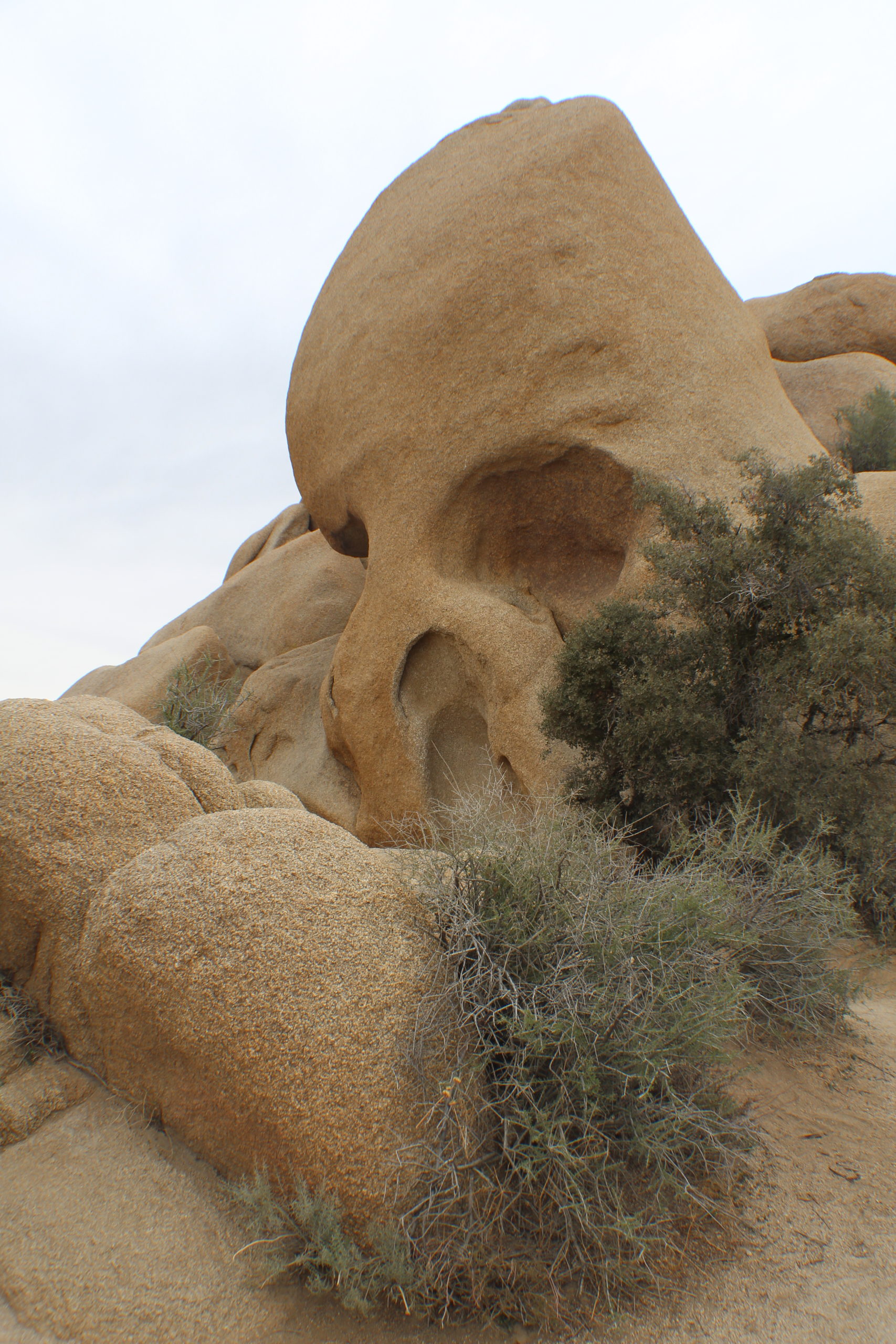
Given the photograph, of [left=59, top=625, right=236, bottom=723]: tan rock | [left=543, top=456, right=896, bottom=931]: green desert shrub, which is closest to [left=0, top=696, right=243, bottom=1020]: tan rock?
[left=543, top=456, right=896, bottom=931]: green desert shrub

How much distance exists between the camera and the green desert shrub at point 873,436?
43.5 ft

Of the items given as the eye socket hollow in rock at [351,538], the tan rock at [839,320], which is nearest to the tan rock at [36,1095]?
the eye socket hollow in rock at [351,538]

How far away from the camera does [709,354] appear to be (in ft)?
30.3

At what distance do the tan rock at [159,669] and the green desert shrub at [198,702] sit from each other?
0.15 metres

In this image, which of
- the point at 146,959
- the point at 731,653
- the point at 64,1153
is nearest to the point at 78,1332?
the point at 64,1153

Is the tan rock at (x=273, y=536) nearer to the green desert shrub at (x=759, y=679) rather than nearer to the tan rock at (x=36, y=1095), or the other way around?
the green desert shrub at (x=759, y=679)

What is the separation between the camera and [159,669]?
13.7m

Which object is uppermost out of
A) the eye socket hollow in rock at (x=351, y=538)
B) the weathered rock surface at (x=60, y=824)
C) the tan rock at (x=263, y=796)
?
the eye socket hollow in rock at (x=351, y=538)

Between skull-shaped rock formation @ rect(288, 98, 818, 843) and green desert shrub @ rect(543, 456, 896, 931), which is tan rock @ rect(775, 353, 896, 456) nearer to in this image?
skull-shaped rock formation @ rect(288, 98, 818, 843)

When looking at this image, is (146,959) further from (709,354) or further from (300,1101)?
(709,354)

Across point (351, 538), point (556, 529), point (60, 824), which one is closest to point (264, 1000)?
point (60, 824)

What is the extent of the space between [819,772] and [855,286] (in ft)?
48.6

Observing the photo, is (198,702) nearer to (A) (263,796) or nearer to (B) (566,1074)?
(A) (263,796)

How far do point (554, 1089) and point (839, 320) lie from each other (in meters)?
18.2
